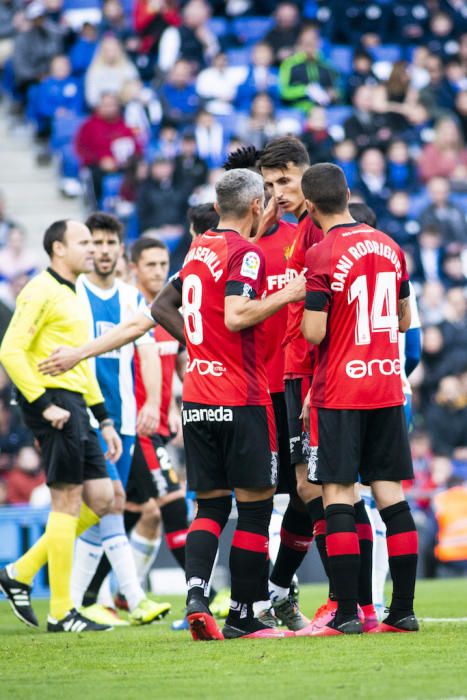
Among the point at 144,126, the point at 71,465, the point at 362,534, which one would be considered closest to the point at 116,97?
the point at 144,126

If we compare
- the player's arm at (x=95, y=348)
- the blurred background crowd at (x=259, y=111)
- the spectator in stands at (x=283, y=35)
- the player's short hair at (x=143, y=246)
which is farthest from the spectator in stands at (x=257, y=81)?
the player's arm at (x=95, y=348)

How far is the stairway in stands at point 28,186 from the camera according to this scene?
19.1 metres

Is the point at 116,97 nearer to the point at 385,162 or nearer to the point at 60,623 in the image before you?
the point at 385,162

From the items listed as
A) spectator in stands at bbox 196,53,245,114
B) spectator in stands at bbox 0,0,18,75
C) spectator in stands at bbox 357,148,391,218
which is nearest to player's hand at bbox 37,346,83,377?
spectator in stands at bbox 357,148,391,218

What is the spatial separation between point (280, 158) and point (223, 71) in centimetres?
1321

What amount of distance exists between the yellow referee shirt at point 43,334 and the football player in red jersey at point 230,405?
1.47m

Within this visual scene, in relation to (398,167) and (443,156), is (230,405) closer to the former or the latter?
(398,167)

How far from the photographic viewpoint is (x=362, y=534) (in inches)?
279

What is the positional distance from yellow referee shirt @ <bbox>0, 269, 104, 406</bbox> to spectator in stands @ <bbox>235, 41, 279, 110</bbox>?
12242 mm

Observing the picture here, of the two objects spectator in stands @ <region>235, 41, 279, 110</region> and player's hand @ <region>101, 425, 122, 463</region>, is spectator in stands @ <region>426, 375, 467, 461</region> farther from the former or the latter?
player's hand @ <region>101, 425, 122, 463</region>

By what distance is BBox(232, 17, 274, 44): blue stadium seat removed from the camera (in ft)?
72.4

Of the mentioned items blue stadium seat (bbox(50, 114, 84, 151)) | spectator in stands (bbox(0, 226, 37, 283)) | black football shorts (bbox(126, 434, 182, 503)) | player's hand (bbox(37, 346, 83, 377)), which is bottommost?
black football shorts (bbox(126, 434, 182, 503))

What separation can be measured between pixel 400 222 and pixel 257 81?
345 centimetres

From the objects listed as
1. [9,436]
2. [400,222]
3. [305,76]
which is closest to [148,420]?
[9,436]
